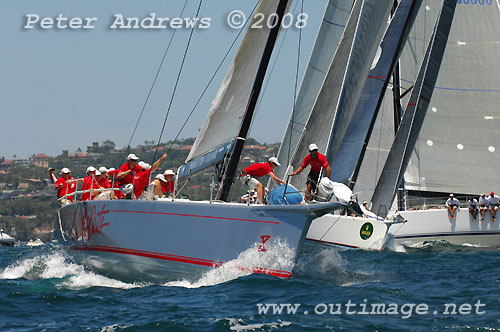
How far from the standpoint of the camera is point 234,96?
1188 cm

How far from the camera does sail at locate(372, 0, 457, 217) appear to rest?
1730 cm

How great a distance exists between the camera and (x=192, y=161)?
12078mm

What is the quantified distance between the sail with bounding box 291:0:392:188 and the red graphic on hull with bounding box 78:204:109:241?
514 centimetres

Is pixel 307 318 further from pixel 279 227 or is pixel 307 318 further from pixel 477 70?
pixel 477 70

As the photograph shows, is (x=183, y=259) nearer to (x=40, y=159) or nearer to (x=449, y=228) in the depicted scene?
(x=449, y=228)

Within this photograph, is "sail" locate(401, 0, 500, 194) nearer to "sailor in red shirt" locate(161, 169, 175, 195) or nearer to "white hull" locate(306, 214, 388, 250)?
"white hull" locate(306, 214, 388, 250)

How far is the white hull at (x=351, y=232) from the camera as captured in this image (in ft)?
53.7

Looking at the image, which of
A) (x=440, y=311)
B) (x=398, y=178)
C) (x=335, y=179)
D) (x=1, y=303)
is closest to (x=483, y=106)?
(x=398, y=178)

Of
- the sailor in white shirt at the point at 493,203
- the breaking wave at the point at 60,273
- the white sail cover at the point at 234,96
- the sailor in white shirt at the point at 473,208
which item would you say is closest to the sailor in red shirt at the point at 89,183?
the breaking wave at the point at 60,273

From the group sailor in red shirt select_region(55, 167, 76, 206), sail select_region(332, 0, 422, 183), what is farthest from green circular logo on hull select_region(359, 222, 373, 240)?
sailor in red shirt select_region(55, 167, 76, 206)

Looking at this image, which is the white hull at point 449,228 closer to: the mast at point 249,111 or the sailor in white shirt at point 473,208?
the sailor in white shirt at point 473,208

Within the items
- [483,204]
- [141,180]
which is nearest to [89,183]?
[141,180]

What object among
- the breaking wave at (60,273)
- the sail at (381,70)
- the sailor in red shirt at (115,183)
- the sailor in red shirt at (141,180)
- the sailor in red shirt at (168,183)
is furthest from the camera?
the sail at (381,70)

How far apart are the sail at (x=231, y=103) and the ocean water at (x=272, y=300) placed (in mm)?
Result: 1964
